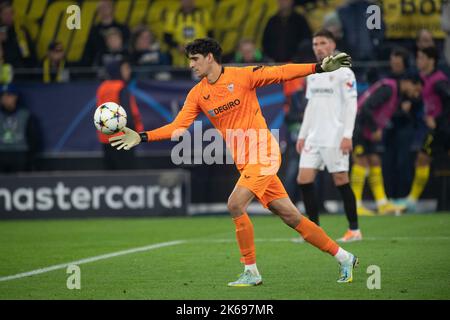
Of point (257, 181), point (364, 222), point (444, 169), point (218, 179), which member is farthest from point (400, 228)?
point (257, 181)

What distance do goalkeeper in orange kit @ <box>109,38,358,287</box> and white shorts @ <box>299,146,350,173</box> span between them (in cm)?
281

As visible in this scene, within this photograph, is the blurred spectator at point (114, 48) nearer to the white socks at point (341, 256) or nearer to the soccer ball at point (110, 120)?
the soccer ball at point (110, 120)

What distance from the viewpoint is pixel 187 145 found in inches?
625

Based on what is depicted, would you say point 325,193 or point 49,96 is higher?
point 49,96

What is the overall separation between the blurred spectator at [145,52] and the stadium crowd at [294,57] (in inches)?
0.7

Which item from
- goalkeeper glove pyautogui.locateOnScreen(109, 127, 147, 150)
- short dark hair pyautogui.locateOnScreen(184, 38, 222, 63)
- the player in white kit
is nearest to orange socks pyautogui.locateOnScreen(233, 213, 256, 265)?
goalkeeper glove pyautogui.locateOnScreen(109, 127, 147, 150)

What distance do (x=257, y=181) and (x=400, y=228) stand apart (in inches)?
202

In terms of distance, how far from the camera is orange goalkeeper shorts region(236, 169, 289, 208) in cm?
840

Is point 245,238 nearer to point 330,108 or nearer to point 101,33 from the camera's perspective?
point 330,108

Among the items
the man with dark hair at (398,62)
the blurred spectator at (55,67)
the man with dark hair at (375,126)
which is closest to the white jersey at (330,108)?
the man with dark hair at (375,126)

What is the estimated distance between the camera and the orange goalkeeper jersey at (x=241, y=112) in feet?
28.1

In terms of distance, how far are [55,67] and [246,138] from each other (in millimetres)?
8808
